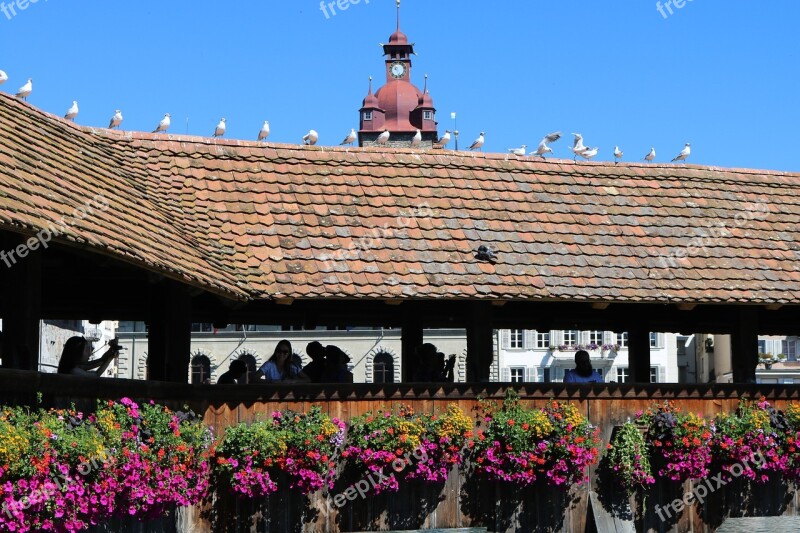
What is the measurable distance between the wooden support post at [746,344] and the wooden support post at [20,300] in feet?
23.5

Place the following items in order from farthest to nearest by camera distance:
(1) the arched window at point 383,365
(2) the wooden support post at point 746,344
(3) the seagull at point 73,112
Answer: (1) the arched window at point 383,365 → (3) the seagull at point 73,112 → (2) the wooden support post at point 746,344

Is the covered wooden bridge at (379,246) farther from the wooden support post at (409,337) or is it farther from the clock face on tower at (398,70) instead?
the clock face on tower at (398,70)

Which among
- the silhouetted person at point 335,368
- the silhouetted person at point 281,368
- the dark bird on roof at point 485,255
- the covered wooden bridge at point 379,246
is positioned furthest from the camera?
the silhouetted person at point 335,368

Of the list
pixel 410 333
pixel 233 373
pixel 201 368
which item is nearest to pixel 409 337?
pixel 410 333

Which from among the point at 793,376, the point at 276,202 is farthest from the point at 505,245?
the point at 793,376

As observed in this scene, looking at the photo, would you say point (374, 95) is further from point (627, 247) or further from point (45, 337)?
point (627, 247)

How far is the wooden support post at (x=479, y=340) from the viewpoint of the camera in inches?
517

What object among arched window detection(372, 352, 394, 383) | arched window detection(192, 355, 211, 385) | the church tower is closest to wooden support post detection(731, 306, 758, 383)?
arched window detection(192, 355, 211, 385)

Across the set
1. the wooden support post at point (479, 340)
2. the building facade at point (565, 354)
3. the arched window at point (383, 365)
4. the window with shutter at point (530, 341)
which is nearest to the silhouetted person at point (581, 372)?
the wooden support post at point (479, 340)

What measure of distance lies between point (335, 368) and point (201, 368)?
42.8 m

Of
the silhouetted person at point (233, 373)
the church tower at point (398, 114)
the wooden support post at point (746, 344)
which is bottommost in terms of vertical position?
the silhouetted person at point (233, 373)

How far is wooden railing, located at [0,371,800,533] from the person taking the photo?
39.8 feet

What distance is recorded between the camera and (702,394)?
13.4 metres

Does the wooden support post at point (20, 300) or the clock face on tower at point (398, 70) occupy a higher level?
the clock face on tower at point (398, 70)
